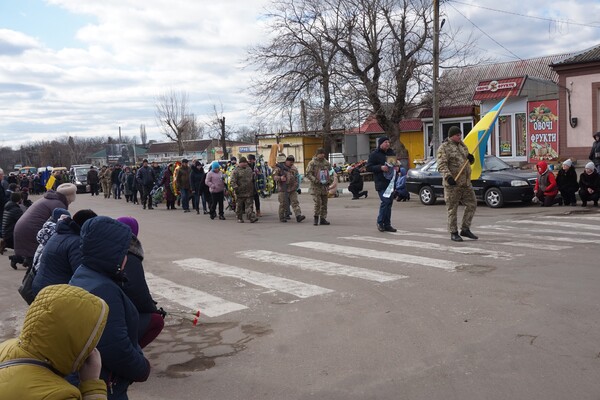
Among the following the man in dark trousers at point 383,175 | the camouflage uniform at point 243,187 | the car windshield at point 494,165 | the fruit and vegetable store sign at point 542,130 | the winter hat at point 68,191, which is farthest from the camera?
the fruit and vegetable store sign at point 542,130

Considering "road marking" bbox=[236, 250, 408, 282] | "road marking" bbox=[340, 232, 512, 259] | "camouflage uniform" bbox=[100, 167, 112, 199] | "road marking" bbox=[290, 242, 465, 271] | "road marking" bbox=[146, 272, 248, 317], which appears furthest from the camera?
"camouflage uniform" bbox=[100, 167, 112, 199]

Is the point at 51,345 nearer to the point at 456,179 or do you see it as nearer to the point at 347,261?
the point at 347,261

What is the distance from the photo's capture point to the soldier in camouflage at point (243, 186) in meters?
15.3

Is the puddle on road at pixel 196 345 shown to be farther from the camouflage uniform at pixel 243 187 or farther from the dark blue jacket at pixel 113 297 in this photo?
the camouflage uniform at pixel 243 187

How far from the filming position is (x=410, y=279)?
791 cm

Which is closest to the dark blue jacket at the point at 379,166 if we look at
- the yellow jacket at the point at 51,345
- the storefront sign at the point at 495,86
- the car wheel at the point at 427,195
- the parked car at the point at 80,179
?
the car wheel at the point at 427,195

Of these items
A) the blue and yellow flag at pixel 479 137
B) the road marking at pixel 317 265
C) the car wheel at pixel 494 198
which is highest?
the blue and yellow flag at pixel 479 137

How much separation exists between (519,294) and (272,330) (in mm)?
2969

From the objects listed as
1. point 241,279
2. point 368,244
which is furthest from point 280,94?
point 241,279

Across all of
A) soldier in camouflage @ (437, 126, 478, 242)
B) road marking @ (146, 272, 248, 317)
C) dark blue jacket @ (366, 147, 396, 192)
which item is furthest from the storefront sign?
road marking @ (146, 272, 248, 317)

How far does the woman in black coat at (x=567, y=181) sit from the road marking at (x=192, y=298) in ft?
39.9

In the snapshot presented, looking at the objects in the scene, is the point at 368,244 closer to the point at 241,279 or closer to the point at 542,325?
the point at 241,279

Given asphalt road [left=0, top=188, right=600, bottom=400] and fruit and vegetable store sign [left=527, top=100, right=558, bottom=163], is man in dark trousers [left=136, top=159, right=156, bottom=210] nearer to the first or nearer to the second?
asphalt road [left=0, top=188, right=600, bottom=400]

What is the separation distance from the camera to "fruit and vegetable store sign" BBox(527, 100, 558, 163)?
87.2 feet
